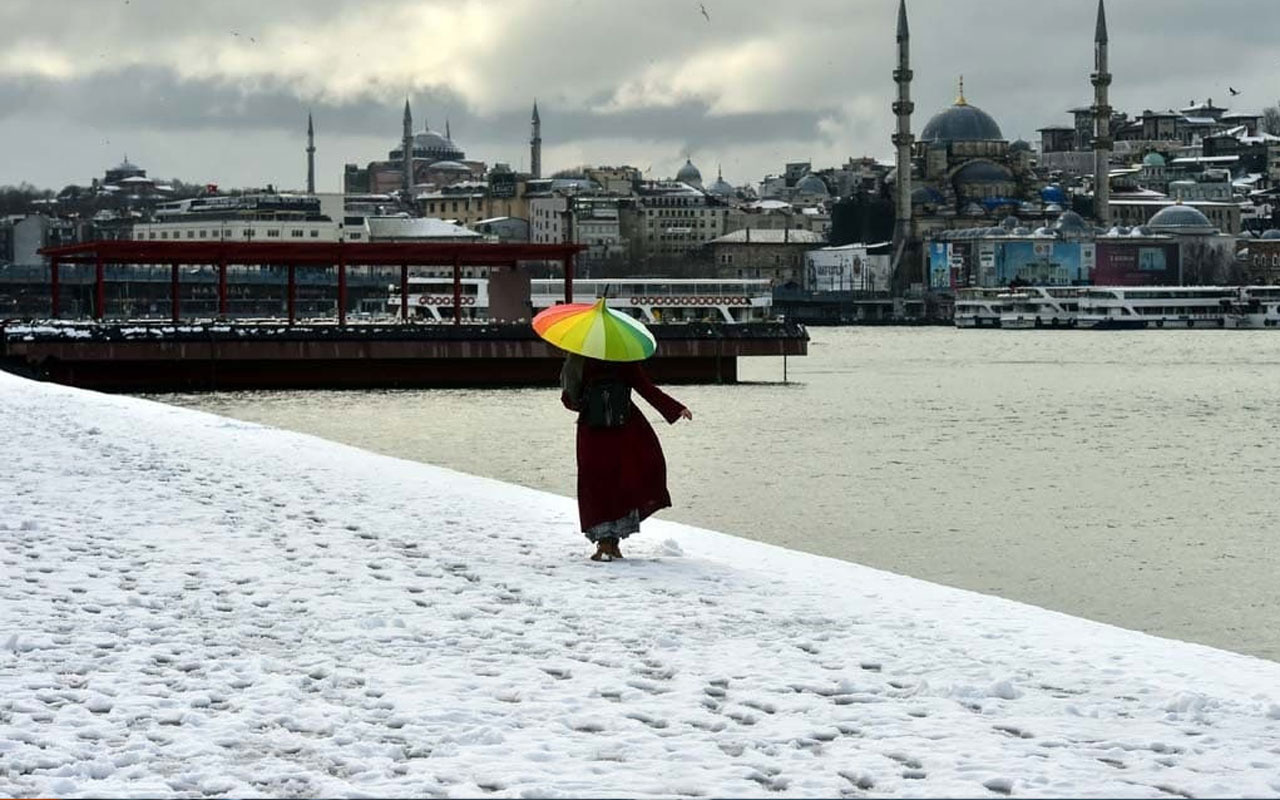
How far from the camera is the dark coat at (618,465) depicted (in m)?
10.8

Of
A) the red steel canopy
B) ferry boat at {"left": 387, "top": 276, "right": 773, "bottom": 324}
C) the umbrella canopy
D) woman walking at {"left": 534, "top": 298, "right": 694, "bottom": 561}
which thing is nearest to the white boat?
ferry boat at {"left": 387, "top": 276, "right": 773, "bottom": 324}

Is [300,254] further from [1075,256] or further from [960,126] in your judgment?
[960,126]

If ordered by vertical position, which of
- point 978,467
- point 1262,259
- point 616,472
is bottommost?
point 978,467

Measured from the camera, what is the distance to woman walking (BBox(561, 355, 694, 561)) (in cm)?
1074

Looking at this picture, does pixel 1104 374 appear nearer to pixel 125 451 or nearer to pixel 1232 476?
pixel 1232 476

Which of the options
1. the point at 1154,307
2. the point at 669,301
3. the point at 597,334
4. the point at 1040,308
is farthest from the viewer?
the point at 1040,308

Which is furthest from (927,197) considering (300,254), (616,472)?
(616,472)

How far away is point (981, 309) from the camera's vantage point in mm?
129625

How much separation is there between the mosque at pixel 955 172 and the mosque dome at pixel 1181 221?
4.50m

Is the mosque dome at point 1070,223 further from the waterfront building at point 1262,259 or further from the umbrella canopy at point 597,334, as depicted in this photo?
the umbrella canopy at point 597,334

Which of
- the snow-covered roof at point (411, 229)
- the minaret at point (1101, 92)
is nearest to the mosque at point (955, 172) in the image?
the minaret at point (1101, 92)

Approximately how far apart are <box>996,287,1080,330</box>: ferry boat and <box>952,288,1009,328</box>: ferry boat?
21.2 inches

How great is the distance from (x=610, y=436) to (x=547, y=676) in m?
3.22

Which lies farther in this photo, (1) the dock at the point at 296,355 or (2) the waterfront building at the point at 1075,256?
(2) the waterfront building at the point at 1075,256
